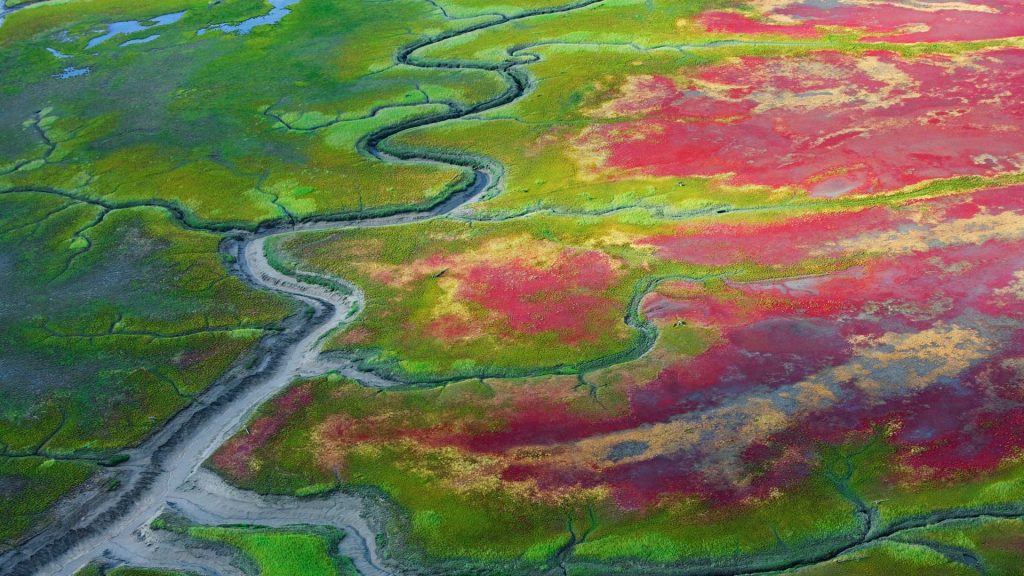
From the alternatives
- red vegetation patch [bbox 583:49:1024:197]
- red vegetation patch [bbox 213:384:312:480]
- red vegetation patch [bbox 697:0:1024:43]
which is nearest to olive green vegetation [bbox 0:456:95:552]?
red vegetation patch [bbox 213:384:312:480]

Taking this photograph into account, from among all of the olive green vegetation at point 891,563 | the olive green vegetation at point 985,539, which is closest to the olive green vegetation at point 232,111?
the olive green vegetation at point 891,563

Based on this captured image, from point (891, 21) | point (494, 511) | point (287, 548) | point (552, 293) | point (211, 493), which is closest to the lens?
point (287, 548)

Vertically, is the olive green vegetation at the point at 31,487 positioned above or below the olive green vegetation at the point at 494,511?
below

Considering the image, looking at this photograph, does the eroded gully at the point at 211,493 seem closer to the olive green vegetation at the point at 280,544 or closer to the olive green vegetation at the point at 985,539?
the olive green vegetation at the point at 280,544

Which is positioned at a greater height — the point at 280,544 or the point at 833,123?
the point at 833,123

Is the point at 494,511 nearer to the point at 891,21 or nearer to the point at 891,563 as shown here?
the point at 891,563

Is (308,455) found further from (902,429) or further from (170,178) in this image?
(170,178)

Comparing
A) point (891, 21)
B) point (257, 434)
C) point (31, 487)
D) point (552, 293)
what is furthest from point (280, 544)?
point (891, 21)

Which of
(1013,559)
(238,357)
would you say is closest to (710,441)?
(1013,559)

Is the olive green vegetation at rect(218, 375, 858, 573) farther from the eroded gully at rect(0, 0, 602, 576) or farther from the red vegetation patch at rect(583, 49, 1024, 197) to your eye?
the red vegetation patch at rect(583, 49, 1024, 197)
